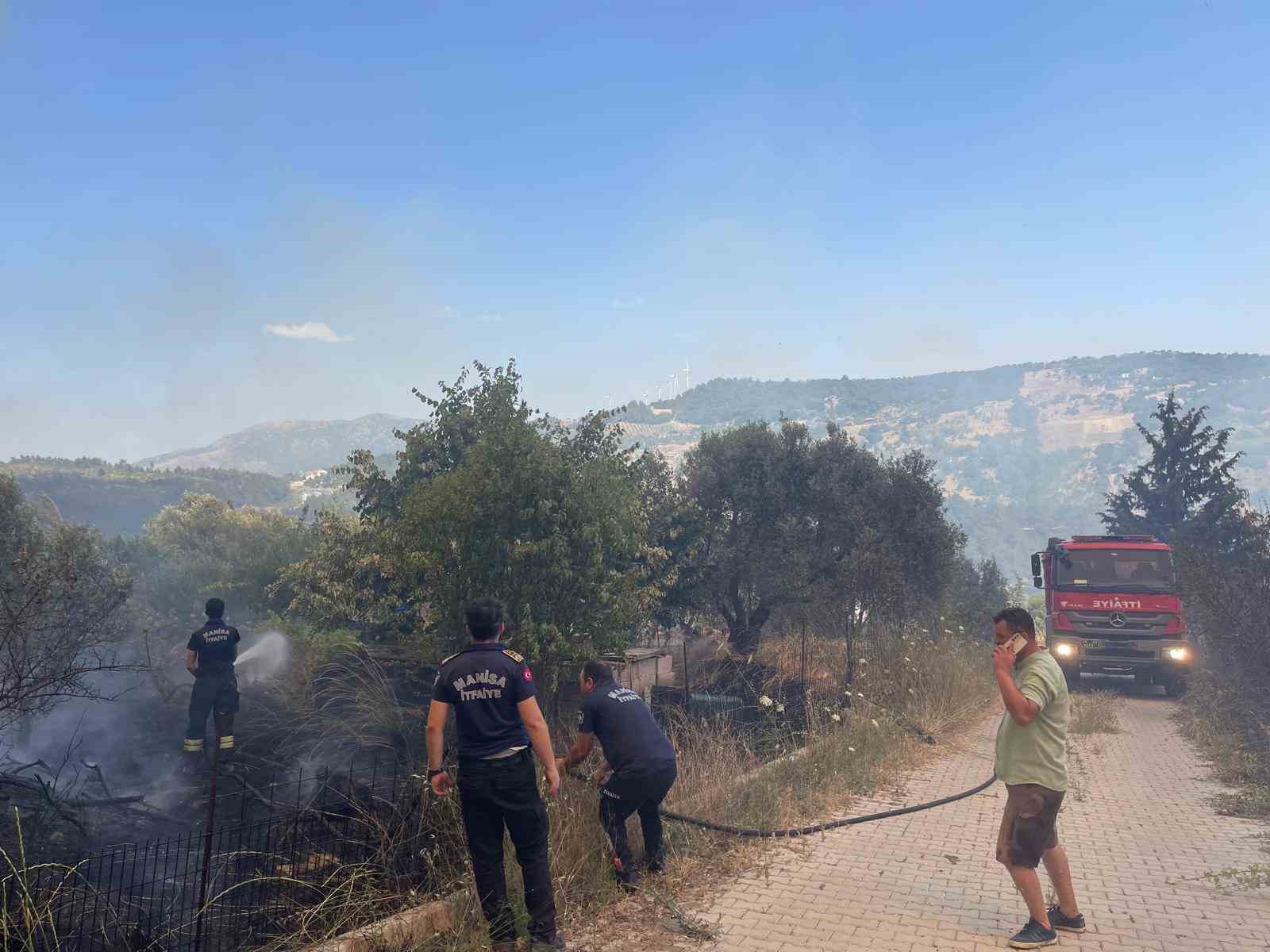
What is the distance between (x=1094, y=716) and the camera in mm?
12539

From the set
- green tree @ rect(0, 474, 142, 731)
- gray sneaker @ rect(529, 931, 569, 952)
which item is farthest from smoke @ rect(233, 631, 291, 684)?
gray sneaker @ rect(529, 931, 569, 952)

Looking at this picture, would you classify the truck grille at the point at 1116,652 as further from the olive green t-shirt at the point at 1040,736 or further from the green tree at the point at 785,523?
the olive green t-shirt at the point at 1040,736

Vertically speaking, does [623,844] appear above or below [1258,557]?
below

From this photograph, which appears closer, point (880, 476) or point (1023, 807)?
point (1023, 807)

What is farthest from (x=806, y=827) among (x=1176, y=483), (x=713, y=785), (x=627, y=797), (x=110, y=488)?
(x=110, y=488)

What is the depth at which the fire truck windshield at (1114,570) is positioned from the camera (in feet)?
51.9

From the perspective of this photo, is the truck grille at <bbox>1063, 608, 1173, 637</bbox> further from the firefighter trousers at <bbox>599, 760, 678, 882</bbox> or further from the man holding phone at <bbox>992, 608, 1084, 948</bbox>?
the firefighter trousers at <bbox>599, 760, 678, 882</bbox>

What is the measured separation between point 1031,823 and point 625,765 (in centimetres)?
243

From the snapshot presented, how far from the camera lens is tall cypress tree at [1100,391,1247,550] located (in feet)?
88.6

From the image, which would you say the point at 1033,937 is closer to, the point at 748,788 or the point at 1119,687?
the point at 748,788

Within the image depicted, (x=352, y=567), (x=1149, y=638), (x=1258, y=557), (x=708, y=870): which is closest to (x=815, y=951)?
(x=708, y=870)

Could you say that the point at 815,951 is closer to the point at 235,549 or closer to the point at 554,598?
the point at 554,598

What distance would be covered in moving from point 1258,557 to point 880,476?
391 inches

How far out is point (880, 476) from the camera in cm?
2169
